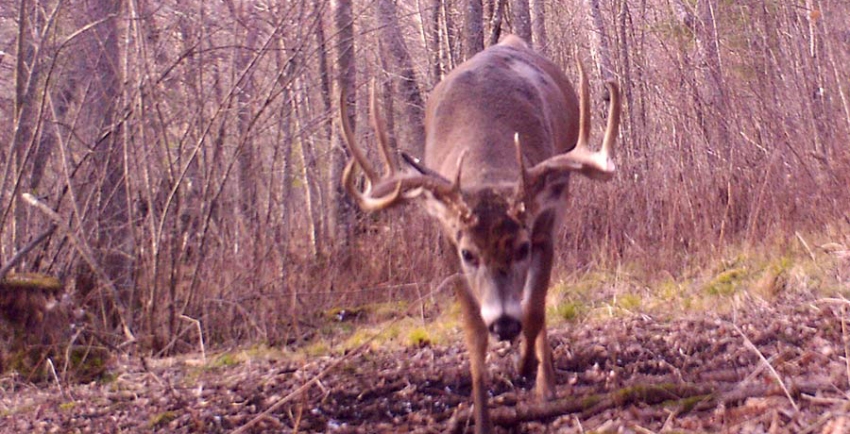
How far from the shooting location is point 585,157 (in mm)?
4855

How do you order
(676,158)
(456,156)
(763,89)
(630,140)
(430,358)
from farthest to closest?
(630,140) < (676,158) < (763,89) < (430,358) < (456,156)

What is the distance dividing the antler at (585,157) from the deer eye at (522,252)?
0.30 m

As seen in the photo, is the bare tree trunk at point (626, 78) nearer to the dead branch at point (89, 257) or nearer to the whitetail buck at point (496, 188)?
the whitetail buck at point (496, 188)

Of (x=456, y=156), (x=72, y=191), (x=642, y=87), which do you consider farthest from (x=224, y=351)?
(x=642, y=87)

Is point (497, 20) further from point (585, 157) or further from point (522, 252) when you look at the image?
point (522, 252)

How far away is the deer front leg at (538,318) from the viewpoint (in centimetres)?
510

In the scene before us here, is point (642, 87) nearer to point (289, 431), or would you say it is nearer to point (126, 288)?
point (126, 288)

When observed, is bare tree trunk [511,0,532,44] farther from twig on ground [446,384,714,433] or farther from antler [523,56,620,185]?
twig on ground [446,384,714,433]

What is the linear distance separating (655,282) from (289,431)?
14.2 ft

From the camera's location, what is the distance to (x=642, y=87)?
1182 cm

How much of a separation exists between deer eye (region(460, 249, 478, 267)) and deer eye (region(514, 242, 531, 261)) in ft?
0.63

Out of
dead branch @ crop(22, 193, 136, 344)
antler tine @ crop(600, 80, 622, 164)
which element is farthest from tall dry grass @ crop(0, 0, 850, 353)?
antler tine @ crop(600, 80, 622, 164)

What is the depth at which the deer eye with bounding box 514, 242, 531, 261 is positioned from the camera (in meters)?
4.62

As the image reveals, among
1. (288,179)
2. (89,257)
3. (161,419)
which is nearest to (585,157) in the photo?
(161,419)
